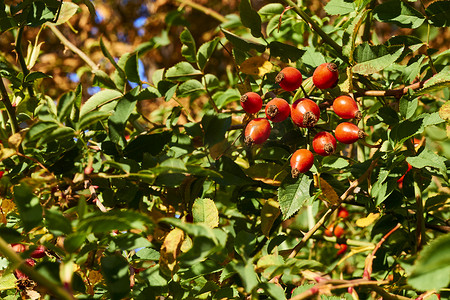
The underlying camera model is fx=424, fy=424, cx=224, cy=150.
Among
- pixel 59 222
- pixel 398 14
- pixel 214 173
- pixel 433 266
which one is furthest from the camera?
pixel 398 14

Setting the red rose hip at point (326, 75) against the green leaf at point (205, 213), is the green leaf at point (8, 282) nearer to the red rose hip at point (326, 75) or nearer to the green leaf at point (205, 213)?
the green leaf at point (205, 213)

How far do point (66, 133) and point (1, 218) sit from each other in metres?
0.30

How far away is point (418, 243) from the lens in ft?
2.99

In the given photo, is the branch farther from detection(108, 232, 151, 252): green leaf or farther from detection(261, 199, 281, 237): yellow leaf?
detection(108, 232, 151, 252): green leaf

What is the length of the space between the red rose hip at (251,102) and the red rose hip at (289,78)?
0.18 feet

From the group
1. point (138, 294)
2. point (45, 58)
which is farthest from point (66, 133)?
point (45, 58)

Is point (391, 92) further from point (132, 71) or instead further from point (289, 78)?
point (132, 71)

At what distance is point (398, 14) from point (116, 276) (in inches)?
28.9

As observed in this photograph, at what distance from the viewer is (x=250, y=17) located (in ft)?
2.71

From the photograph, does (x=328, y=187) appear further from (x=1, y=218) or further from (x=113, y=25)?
(x=113, y=25)

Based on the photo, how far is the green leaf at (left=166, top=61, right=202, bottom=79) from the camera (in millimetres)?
980

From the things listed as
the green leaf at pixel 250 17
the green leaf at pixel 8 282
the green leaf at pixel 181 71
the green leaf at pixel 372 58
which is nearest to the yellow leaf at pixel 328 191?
the green leaf at pixel 372 58

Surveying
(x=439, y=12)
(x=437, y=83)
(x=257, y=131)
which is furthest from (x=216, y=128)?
(x=439, y=12)

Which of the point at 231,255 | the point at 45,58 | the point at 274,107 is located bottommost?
the point at 45,58
